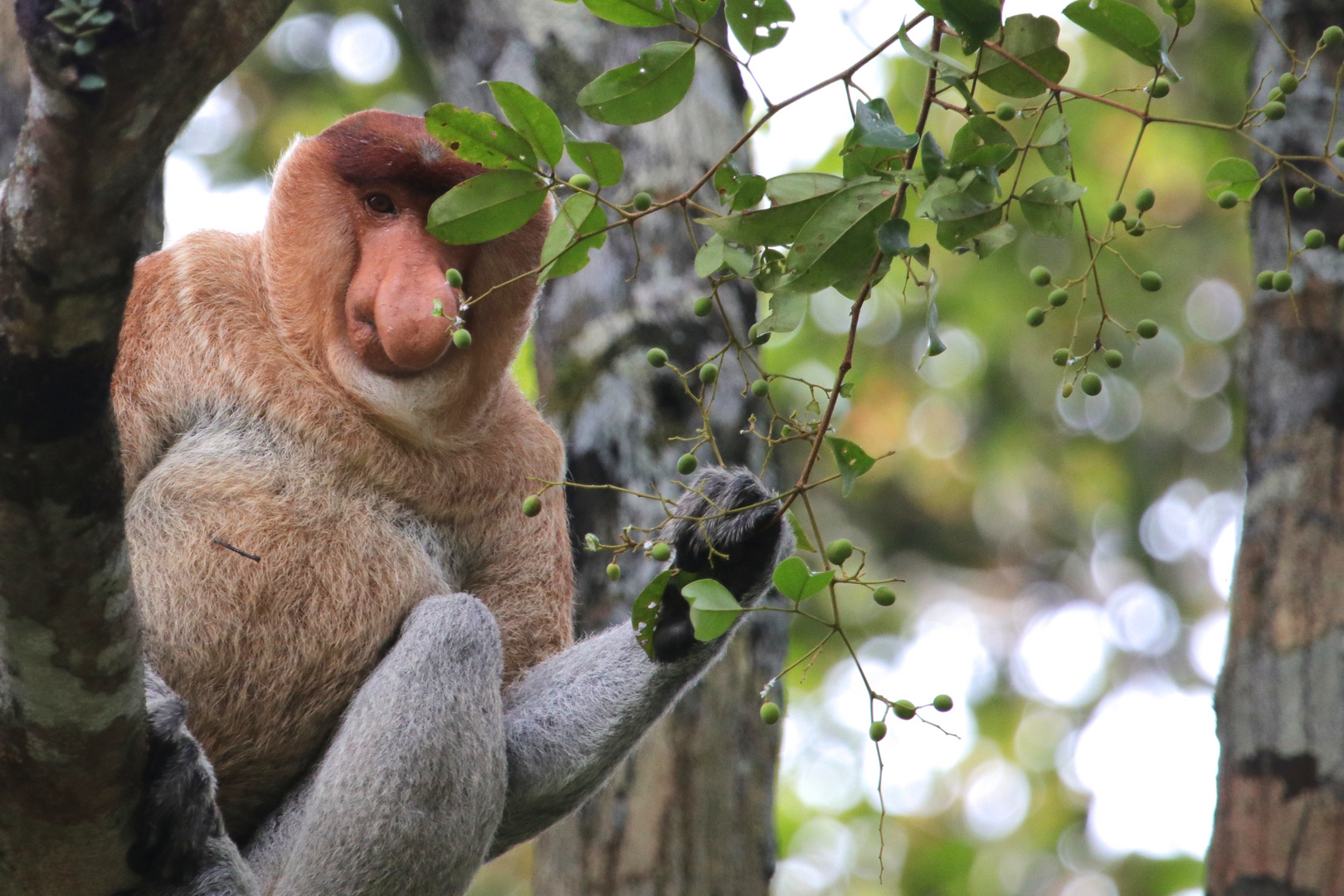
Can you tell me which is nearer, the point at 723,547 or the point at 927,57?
the point at 927,57

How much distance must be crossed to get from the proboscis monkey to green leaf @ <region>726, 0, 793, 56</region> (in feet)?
3.03

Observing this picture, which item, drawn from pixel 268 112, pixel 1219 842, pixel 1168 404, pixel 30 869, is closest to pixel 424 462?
pixel 30 869

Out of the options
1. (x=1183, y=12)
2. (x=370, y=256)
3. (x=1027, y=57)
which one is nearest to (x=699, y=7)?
(x=1027, y=57)

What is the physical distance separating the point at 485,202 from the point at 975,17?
70 cm

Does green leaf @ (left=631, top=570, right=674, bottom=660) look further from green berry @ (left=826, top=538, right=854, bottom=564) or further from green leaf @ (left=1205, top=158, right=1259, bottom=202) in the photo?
green leaf @ (left=1205, top=158, right=1259, bottom=202)

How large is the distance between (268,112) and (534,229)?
517cm

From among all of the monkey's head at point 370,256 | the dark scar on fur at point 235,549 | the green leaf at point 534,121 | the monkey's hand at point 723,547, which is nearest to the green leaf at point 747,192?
the green leaf at point 534,121

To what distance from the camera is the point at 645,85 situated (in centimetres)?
175

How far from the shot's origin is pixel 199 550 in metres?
2.62

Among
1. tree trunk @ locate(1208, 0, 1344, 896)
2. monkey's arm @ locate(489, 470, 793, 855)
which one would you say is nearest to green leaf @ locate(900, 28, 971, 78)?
monkey's arm @ locate(489, 470, 793, 855)

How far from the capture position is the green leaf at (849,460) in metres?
1.73

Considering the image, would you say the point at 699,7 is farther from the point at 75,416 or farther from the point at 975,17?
the point at 75,416

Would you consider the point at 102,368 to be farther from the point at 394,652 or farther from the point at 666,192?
the point at 666,192

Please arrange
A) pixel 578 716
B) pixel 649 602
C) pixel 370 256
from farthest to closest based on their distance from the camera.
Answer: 1. pixel 578 716
2. pixel 370 256
3. pixel 649 602
